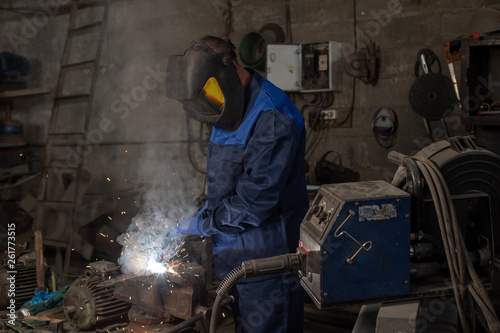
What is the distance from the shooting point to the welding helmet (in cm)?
196

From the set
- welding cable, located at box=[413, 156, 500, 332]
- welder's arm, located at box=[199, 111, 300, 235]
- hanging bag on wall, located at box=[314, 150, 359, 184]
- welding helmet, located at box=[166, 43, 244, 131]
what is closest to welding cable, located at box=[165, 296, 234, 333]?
welder's arm, located at box=[199, 111, 300, 235]

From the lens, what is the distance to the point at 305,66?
405 centimetres

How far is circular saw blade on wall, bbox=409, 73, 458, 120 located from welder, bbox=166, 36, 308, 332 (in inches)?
78.1

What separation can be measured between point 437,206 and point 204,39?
1.34 metres

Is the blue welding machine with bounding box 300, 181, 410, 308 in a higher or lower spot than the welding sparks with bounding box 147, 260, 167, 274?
higher

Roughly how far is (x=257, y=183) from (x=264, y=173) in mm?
54

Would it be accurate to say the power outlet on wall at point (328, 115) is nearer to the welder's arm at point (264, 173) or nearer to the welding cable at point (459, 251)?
the welder's arm at point (264, 173)

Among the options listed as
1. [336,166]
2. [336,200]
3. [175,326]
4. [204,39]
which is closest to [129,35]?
[336,166]

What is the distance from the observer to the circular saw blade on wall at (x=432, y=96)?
3541mm

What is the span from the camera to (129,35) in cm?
523

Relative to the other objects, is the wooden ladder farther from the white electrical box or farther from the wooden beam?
the white electrical box

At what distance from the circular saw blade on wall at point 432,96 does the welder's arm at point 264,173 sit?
83.1 inches

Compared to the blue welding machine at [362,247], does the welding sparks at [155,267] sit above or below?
below

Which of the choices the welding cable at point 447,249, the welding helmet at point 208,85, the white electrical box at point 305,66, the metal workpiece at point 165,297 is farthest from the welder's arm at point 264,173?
the white electrical box at point 305,66
